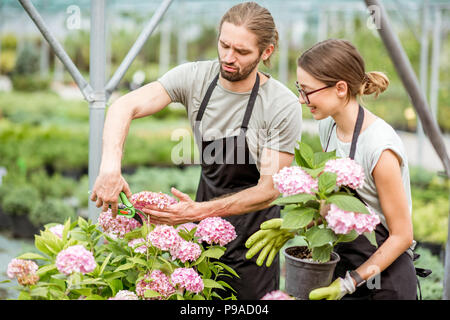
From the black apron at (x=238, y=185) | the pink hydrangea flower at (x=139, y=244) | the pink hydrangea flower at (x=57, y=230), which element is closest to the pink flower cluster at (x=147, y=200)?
the pink hydrangea flower at (x=139, y=244)

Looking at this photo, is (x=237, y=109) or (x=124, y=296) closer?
(x=124, y=296)

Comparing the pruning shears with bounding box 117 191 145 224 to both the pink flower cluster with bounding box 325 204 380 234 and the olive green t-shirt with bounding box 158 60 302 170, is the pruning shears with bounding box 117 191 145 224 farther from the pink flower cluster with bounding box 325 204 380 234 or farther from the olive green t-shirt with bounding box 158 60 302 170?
the pink flower cluster with bounding box 325 204 380 234

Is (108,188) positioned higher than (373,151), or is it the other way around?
(373,151)

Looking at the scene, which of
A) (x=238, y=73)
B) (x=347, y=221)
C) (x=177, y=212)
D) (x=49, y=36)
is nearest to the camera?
(x=347, y=221)

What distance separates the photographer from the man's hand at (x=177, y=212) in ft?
5.81

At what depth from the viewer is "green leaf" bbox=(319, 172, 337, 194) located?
140cm

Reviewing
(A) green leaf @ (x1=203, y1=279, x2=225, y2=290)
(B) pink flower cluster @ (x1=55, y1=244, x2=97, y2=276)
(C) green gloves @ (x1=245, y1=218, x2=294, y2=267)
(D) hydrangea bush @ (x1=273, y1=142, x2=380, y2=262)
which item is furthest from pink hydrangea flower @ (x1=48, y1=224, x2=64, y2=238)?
(D) hydrangea bush @ (x1=273, y1=142, x2=380, y2=262)

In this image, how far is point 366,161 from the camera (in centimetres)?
155

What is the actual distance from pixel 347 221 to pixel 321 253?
5.8 inches

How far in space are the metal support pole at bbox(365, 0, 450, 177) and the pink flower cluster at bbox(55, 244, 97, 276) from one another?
1.33 m

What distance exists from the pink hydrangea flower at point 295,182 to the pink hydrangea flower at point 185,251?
354 mm

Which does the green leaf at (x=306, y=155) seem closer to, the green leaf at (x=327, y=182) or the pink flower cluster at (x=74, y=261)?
the green leaf at (x=327, y=182)

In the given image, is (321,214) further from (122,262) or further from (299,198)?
(122,262)

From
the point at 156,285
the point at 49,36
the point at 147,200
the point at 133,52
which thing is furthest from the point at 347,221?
the point at 49,36
